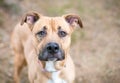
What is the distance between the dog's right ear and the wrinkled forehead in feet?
0.41

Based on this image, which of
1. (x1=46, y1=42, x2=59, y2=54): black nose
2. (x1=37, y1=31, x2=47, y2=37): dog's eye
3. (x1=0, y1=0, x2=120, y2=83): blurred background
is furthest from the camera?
(x1=0, y1=0, x2=120, y2=83): blurred background

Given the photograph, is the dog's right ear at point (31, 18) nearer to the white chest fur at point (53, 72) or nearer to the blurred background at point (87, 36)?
the white chest fur at point (53, 72)

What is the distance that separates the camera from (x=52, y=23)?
17.4 ft

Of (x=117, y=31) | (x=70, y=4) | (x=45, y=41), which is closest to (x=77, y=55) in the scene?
(x=117, y=31)

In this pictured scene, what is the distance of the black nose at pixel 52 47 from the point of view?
4.95 metres

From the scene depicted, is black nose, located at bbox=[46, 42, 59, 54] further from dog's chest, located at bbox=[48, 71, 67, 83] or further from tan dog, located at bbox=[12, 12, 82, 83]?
dog's chest, located at bbox=[48, 71, 67, 83]

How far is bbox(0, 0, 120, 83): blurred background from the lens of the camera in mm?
7026

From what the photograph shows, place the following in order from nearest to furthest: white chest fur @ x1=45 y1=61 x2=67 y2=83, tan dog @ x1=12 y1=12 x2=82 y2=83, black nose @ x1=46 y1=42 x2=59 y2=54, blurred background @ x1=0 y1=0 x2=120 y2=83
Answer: black nose @ x1=46 y1=42 x2=59 y2=54 < tan dog @ x1=12 y1=12 x2=82 y2=83 < white chest fur @ x1=45 y1=61 x2=67 y2=83 < blurred background @ x1=0 y1=0 x2=120 y2=83

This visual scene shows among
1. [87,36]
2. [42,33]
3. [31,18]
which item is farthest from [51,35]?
[87,36]

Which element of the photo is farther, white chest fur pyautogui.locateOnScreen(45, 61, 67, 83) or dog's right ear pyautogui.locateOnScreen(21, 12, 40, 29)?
dog's right ear pyautogui.locateOnScreen(21, 12, 40, 29)

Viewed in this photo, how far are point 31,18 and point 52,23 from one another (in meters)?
0.43

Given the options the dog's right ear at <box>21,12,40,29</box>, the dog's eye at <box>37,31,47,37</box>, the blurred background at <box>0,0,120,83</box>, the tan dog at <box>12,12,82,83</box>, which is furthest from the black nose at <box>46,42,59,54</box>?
the blurred background at <box>0,0,120,83</box>

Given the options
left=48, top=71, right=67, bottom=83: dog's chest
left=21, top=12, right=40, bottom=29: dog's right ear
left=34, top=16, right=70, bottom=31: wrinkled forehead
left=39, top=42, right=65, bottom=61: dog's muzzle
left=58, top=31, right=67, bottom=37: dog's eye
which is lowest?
left=48, top=71, right=67, bottom=83: dog's chest

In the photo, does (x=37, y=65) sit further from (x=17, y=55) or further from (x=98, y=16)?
(x=98, y=16)
